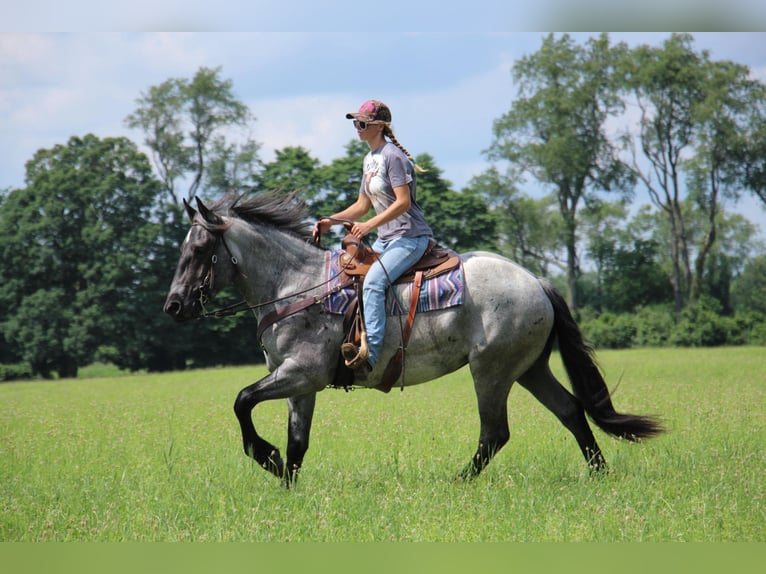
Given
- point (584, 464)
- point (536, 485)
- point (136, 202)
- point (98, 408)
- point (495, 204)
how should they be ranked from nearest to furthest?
point (536, 485)
point (584, 464)
point (98, 408)
point (136, 202)
point (495, 204)

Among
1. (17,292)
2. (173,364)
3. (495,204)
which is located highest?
(495,204)

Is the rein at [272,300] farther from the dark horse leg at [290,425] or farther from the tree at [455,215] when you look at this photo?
the tree at [455,215]

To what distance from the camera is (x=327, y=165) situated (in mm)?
34469

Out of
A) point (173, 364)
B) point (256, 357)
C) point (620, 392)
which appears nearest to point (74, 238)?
point (173, 364)

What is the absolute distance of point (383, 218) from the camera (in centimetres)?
627

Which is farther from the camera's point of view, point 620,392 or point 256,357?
point 256,357

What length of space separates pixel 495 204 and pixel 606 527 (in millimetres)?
39353

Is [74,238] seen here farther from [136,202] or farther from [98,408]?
[98,408]

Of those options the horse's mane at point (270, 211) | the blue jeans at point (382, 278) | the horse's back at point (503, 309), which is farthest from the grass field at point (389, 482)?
the horse's mane at point (270, 211)

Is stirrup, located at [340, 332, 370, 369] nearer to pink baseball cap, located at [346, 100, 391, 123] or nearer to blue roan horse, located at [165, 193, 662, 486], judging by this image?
blue roan horse, located at [165, 193, 662, 486]

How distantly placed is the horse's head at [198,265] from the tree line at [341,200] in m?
22.7

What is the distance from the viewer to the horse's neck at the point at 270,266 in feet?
21.7

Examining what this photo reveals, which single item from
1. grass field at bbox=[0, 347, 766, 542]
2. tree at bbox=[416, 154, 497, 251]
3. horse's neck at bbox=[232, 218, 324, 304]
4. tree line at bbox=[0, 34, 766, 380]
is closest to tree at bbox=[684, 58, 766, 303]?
tree line at bbox=[0, 34, 766, 380]

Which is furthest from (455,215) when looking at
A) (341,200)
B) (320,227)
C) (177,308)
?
(177,308)
